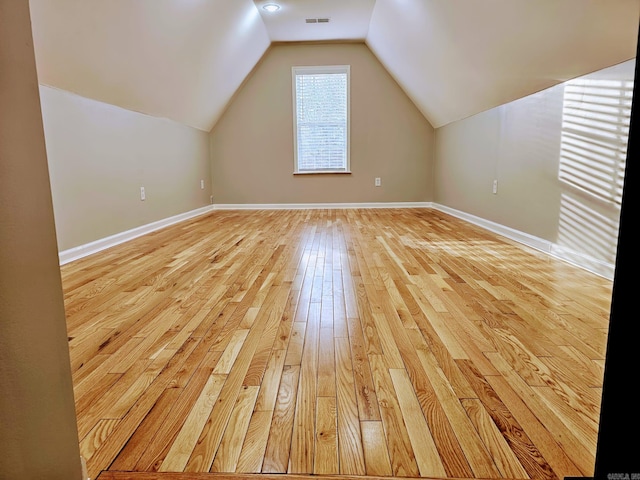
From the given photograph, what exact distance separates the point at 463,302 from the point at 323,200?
4.27 m

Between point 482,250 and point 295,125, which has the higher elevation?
point 295,125

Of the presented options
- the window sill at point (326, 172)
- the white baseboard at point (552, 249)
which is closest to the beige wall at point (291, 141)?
the window sill at point (326, 172)

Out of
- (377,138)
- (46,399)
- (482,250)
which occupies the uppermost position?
(377,138)

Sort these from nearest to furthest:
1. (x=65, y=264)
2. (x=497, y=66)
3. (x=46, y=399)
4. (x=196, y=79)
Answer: (x=46, y=399), (x=65, y=264), (x=497, y=66), (x=196, y=79)

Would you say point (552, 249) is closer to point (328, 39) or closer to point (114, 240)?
point (114, 240)

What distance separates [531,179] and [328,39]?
11.6 feet

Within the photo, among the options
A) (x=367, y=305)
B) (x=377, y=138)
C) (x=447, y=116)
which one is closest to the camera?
(x=367, y=305)

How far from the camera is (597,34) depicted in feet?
7.00

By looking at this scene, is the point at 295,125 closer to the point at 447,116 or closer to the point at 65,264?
the point at 447,116

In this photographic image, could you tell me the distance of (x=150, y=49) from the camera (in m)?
3.24

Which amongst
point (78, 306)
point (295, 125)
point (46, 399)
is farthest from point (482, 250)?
point (295, 125)

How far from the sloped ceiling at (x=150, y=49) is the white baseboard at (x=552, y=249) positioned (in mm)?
3183

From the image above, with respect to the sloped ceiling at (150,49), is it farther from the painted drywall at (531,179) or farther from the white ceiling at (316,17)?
the painted drywall at (531,179)

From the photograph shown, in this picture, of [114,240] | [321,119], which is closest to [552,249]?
[114,240]
